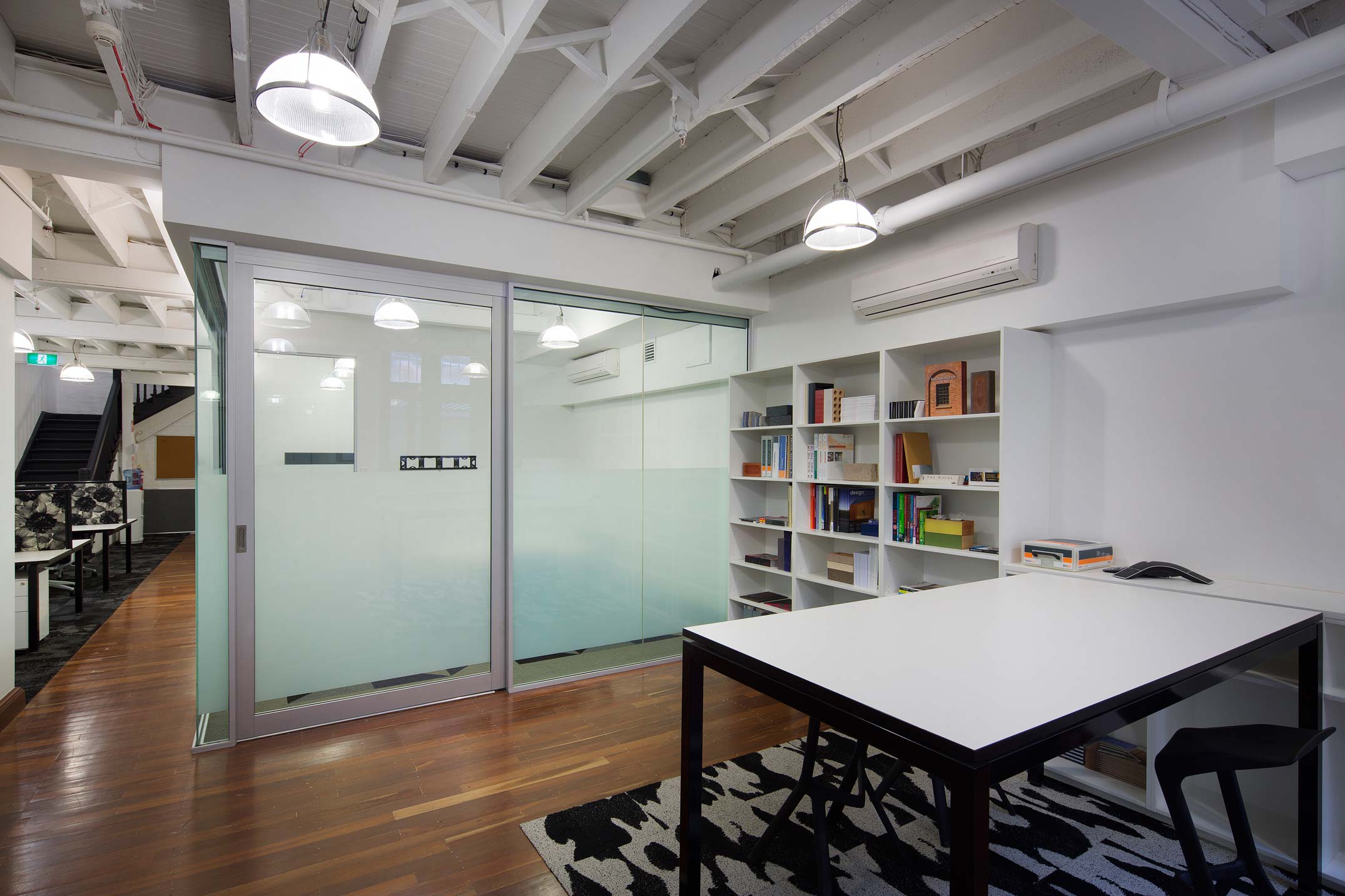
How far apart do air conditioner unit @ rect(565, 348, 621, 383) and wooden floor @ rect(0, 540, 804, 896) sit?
202 cm

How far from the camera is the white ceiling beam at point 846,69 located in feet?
7.67

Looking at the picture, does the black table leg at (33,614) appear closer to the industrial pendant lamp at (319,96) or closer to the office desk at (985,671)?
the industrial pendant lamp at (319,96)

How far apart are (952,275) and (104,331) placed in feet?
31.4

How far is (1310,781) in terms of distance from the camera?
2.18 meters

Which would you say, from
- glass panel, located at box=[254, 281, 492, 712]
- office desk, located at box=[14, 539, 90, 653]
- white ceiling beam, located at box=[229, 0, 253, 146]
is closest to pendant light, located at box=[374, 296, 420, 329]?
glass panel, located at box=[254, 281, 492, 712]

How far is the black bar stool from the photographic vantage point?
1675 millimetres

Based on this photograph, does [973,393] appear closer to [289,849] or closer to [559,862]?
[559,862]

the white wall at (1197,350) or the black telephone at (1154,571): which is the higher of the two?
the white wall at (1197,350)

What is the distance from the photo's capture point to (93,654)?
484 cm

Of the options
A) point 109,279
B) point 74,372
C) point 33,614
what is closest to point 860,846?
point 33,614

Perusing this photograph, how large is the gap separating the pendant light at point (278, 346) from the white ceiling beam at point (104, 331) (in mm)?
6125

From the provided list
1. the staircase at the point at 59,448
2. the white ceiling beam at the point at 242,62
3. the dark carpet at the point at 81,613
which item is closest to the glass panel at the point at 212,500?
the white ceiling beam at the point at 242,62

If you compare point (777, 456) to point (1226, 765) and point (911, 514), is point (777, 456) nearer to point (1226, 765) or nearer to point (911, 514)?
point (911, 514)

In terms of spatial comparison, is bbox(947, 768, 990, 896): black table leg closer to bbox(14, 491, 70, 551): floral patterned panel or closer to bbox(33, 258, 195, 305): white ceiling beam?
bbox(14, 491, 70, 551): floral patterned panel
